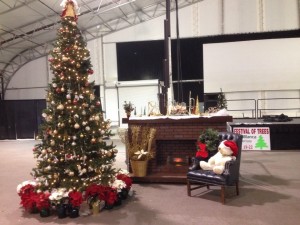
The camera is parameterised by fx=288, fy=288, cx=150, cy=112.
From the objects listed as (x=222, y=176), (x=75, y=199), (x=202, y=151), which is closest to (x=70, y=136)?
(x=75, y=199)

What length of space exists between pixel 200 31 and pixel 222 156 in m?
8.24

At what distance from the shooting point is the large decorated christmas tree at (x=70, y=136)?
382cm

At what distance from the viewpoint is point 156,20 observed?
11.9 m

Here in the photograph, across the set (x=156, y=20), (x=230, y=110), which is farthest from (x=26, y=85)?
(x=230, y=110)

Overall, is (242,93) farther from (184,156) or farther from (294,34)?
(184,156)

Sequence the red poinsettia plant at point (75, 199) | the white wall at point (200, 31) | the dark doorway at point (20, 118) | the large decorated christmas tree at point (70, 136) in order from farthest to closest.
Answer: the dark doorway at point (20, 118), the white wall at point (200, 31), the large decorated christmas tree at point (70, 136), the red poinsettia plant at point (75, 199)

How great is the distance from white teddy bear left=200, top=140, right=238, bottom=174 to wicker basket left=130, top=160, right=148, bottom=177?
1.14 meters

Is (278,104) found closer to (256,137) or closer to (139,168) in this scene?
(256,137)

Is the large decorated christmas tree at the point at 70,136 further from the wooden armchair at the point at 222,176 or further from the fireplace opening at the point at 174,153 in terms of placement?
the fireplace opening at the point at 174,153

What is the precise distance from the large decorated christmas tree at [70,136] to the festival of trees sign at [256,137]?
4560mm

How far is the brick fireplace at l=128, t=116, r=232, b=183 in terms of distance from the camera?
4990 mm

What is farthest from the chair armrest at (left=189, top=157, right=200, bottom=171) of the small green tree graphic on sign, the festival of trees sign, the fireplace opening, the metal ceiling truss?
the metal ceiling truss

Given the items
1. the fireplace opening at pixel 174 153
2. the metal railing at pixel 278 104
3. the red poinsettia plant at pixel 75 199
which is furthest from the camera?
the metal railing at pixel 278 104

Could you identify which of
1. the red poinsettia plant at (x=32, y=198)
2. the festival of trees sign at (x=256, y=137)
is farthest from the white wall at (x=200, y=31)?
the red poinsettia plant at (x=32, y=198)
